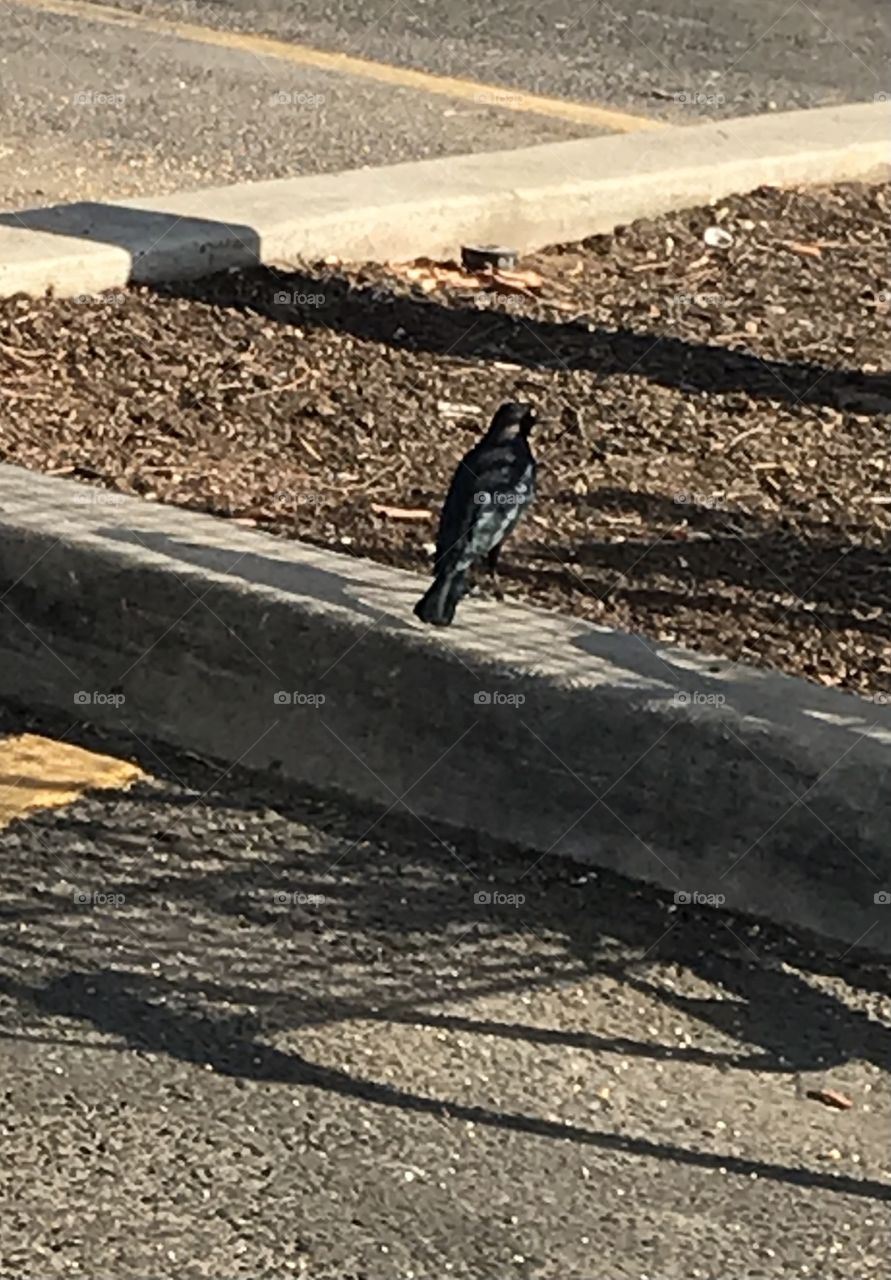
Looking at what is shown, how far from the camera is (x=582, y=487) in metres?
6.91

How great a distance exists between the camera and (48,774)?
18.2 ft

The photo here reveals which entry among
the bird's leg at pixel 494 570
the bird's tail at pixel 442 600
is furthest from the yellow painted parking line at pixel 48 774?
the bird's leg at pixel 494 570

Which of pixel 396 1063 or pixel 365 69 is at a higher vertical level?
pixel 365 69

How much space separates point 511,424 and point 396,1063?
5.44 ft

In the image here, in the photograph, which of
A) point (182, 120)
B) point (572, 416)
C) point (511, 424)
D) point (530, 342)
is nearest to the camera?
point (511, 424)

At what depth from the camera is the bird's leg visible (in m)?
5.71

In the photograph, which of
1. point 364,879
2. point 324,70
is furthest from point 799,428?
point 324,70

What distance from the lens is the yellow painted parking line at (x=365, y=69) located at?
12305 millimetres

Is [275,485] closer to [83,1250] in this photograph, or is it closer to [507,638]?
[507,638]

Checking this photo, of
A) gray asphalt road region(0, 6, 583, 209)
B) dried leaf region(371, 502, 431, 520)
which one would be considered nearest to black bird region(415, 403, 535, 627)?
dried leaf region(371, 502, 431, 520)

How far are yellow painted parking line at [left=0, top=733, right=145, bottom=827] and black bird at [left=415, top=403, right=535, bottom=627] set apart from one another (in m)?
0.69

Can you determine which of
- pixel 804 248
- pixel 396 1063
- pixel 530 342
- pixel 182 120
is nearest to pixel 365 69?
pixel 182 120

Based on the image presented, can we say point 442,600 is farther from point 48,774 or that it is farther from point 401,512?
point 401,512

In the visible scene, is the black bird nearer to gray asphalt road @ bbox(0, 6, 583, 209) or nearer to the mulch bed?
the mulch bed
